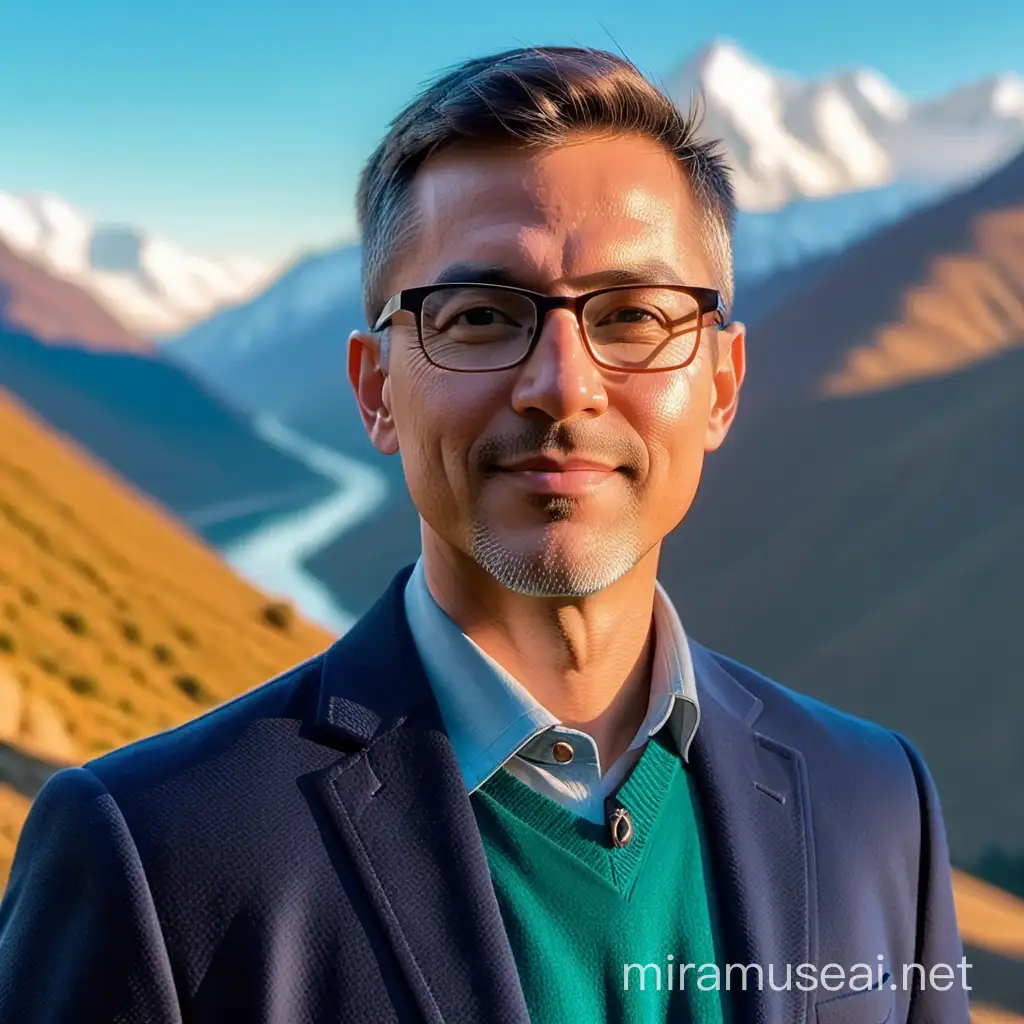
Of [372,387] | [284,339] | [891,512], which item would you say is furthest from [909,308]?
[284,339]

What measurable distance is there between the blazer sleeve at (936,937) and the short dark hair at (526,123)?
1298 millimetres

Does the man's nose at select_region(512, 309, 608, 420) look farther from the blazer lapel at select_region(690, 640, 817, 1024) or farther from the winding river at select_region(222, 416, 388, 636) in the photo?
the winding river at select_region(222, 416, 388, 636)

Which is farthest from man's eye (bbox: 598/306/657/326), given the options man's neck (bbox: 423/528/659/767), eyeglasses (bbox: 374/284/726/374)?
man's neck (bbox: 423/528/659/767)

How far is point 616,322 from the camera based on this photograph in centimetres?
238

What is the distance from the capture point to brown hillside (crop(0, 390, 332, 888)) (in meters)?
14.3

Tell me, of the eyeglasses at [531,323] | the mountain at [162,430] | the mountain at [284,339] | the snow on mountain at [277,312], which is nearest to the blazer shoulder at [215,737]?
the eyeglasses at [531,323]

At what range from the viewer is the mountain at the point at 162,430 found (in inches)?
2970

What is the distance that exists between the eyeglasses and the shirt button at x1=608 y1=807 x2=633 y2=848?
0.84 metres

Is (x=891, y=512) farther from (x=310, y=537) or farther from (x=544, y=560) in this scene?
(x=544, y=560)

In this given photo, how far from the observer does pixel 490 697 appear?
7.84ft

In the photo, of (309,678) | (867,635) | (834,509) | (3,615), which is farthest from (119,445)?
(309,678)

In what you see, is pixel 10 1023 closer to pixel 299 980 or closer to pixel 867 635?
pixel 299 980

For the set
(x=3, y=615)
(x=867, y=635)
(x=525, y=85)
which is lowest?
(x=867, y=635)

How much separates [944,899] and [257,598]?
30.3 meters
